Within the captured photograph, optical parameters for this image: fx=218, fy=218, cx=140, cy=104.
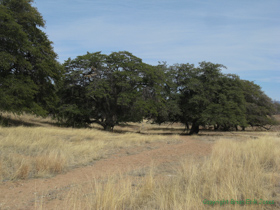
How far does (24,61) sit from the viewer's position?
17.7 metres

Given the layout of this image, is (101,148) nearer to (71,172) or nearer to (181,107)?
(71,172)

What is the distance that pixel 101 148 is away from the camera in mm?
12453

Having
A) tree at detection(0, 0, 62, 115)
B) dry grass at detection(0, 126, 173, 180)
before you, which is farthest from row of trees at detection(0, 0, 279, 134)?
dry grass at detection(0, 126, 173, 180)

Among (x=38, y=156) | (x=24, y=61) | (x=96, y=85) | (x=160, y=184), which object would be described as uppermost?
(x=24, y=61)

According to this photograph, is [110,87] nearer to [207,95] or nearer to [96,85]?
[96,85]

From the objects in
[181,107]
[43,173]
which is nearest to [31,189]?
[43,173]

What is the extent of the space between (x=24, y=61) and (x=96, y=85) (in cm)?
649

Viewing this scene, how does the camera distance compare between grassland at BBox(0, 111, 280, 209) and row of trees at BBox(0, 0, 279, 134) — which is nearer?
grassland at BBox(0, 111, 280, 209)

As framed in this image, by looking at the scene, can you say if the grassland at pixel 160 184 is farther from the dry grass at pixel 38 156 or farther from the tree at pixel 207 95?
the tree at pixel 207 95

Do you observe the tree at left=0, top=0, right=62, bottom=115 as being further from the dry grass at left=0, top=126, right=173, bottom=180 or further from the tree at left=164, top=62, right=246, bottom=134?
the tree at left=164, top=62, right=246, bottom=134

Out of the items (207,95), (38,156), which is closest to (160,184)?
(38,156)

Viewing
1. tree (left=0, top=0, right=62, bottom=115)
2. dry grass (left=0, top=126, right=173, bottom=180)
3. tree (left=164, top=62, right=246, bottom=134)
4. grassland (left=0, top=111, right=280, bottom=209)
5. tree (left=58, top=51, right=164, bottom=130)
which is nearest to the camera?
grassland (left=0, top=111, right=280, bottom=209)

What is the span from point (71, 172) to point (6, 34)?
1414cm

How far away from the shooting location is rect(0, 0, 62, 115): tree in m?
16.6
